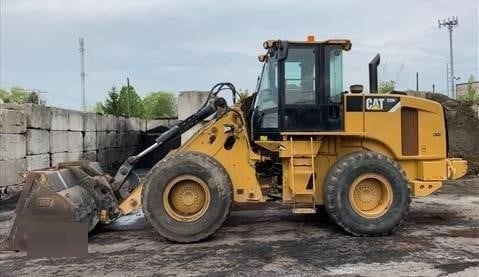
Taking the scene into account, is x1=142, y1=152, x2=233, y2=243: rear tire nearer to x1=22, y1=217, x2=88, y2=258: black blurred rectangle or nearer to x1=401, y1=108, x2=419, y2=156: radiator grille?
x1=22, y1=217, x2=88, y2=258: black blurred rectangle

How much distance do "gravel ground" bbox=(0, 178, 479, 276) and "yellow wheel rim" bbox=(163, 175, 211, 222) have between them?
0.41 metres

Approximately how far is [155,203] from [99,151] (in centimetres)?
934

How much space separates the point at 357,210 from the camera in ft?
24.3

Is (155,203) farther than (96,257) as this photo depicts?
Yes

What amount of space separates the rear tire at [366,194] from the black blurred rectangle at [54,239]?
3.20 m

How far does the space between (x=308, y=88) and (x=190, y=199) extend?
7.22ft

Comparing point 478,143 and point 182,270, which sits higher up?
point 478,143

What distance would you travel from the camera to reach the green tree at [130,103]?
28.1 metres

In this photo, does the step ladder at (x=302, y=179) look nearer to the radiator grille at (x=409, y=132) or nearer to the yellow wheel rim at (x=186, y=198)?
the yellow wheel rim at (x=186, y=198)

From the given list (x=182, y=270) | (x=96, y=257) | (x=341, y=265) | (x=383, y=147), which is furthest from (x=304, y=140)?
(x=96, y=257)

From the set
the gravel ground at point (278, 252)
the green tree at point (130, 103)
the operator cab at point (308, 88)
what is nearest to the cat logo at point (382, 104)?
the operator cab at point (308, 88)

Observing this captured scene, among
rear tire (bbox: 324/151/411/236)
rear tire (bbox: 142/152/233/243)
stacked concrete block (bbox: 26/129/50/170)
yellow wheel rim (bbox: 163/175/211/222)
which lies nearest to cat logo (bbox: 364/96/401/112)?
rear tire (bbox: 324/151/411/236)

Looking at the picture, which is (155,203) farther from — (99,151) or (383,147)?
(99,151)

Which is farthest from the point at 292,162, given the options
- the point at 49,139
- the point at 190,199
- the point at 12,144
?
the point at 49,139
